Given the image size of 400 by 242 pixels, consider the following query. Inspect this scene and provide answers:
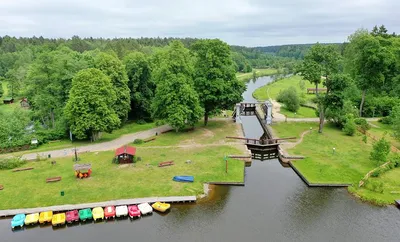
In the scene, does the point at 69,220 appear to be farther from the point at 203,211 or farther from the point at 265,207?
the point at 265,207

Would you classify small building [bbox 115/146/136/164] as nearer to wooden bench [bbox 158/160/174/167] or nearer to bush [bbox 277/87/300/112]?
wooden bench [bbox 158/160/174/167]

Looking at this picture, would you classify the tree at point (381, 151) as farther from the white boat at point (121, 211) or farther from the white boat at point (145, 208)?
the white boat at point (121, 211)

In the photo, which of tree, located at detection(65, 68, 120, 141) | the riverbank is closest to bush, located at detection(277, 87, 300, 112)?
the riverbank

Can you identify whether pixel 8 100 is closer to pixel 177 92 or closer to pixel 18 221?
pixel 177 92

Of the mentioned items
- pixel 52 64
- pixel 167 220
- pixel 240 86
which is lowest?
pixel 167 220

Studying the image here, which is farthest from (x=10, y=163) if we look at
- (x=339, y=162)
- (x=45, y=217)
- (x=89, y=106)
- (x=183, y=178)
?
(x=339, y=162)

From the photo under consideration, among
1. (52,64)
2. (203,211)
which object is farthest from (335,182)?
(52,64)
